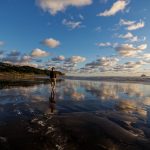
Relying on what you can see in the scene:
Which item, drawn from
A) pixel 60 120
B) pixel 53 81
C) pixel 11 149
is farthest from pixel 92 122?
pixel 53 81

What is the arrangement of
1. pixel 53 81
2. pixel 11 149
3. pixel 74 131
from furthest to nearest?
pixel 53 81
pixel 74 131
pixel 11 149

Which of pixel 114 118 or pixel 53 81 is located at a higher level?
pixel 53 81

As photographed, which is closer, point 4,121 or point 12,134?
point 12,134

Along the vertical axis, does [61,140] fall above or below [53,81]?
below

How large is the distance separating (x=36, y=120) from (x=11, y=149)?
4174 millimetres

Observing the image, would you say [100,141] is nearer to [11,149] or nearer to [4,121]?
[11,149]

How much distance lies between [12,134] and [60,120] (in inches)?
133

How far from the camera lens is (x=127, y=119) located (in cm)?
1328

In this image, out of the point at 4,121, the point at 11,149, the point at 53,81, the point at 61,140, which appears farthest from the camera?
the point at 53,81

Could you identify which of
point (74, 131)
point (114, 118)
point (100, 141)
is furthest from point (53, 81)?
point (100, 141)

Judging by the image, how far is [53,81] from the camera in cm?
2280

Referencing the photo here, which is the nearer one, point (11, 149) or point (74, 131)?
point (11, 149)

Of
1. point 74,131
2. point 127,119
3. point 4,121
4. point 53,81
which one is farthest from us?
point 53,81

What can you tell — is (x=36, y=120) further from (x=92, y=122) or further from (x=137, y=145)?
(x=137, y=145)
